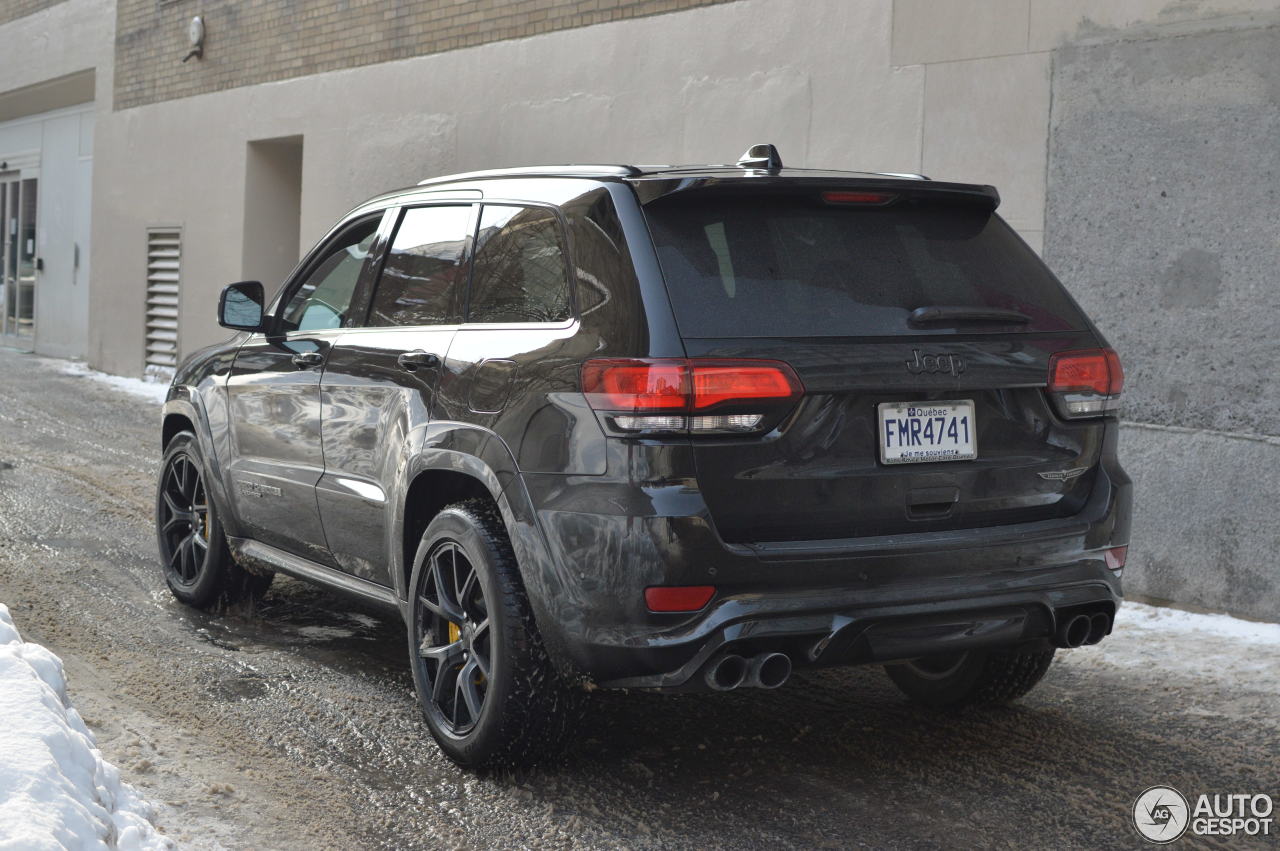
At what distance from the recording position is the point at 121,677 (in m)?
5.14

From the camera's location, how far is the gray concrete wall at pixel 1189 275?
21.3 feet

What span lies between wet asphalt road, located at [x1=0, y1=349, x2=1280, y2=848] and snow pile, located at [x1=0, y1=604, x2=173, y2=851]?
26 cm

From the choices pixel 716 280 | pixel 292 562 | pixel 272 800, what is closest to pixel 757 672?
pixel 716 280

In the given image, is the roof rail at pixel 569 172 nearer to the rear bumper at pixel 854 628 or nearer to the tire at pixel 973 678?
the rear bumper at pixel 854 628

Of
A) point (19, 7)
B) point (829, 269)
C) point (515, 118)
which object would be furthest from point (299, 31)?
point (829, 269)

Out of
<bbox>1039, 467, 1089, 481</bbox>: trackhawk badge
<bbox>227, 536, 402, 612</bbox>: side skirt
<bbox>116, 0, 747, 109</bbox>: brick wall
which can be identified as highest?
<bbox>116, 0, 747, 109</bbox>: brick wall

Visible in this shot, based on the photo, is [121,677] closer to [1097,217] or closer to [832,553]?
[832,553]

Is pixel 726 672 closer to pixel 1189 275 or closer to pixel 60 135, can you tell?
pixel 1189 275

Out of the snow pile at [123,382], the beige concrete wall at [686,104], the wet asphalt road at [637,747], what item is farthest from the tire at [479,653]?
the snow pile at [123,382]

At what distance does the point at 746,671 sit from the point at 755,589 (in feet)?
0.69

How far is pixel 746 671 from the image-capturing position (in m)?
3.65

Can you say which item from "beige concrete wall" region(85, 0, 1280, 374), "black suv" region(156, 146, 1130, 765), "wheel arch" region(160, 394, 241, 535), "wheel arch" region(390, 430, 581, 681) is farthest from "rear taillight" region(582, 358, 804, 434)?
"beige concrete wall" region(85, 0, 1280, 374)

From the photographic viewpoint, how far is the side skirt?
16.1 feet

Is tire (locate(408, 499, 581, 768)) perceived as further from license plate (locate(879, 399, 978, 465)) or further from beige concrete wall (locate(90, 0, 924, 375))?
beige concrete wall (locate(90, 0, 924, 375))
